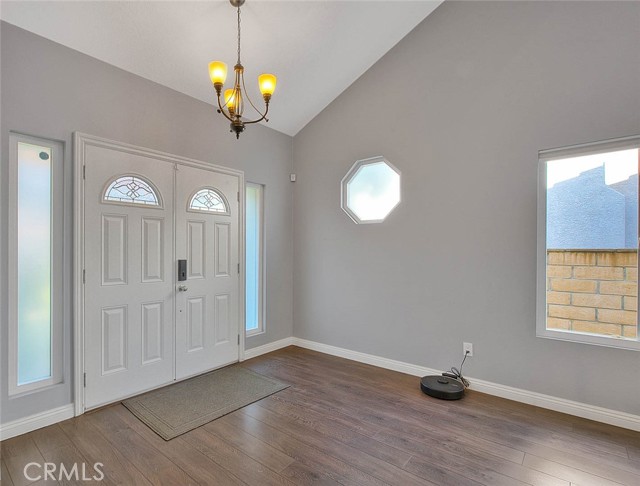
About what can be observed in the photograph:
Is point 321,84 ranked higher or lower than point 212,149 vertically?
higher

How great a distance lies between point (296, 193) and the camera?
452cm

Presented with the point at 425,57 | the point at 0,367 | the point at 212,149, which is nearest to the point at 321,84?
the point at 425,57

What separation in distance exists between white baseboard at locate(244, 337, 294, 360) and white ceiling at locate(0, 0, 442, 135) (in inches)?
117

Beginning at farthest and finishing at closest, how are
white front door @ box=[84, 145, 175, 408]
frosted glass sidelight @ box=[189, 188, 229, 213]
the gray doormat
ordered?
frosted glass sidelight @ box=[189, 188, 229, 213], white front door @ box=[84, 145, 175, 408], the gray doormat

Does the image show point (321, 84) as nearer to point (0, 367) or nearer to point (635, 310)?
point (635, 310)

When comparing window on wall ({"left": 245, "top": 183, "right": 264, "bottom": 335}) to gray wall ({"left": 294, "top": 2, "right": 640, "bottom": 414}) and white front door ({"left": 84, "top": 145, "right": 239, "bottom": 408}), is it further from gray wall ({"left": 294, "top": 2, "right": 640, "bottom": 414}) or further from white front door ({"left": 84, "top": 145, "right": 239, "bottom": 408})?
gray wall ({"left": 294, "top": 2, "right": 640, "bottom": 414})

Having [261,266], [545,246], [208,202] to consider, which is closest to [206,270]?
[208,202]

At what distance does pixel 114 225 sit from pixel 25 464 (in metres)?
1.74

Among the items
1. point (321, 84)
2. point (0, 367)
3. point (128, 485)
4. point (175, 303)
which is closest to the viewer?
point (128, 485)

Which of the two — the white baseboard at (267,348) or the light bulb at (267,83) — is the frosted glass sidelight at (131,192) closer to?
the light bulb at (267,83)

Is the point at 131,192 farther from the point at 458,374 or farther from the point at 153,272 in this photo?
the point at 458,374

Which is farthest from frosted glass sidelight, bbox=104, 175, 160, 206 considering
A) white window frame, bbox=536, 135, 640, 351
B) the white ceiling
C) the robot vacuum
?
white window frame, bbox=536, 135, 640, 351

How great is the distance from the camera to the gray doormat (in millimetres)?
2492

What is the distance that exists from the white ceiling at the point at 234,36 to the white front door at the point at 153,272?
846mm
